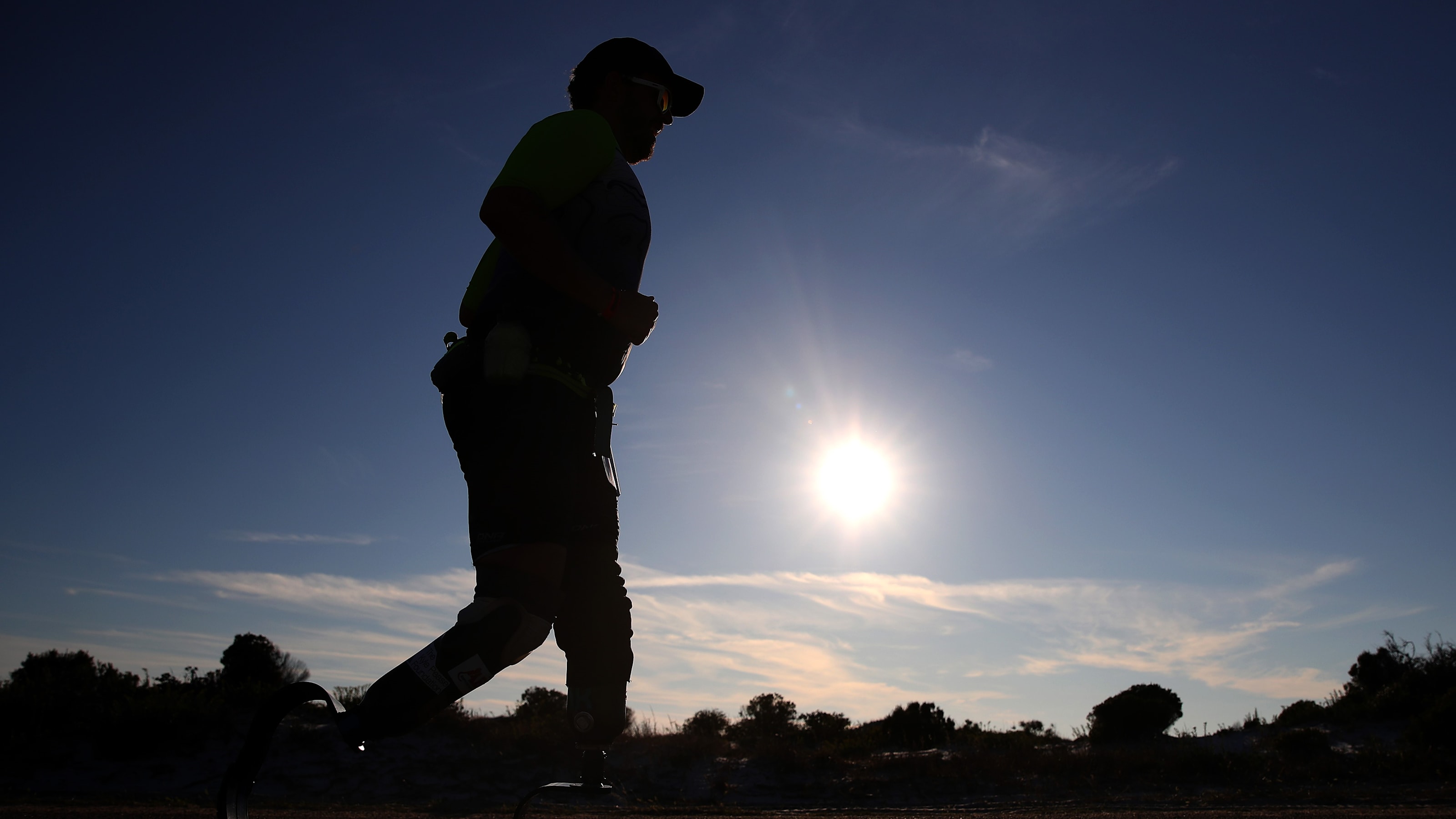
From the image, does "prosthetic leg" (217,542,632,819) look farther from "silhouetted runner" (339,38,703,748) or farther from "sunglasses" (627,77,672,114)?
"sunglasses" (627,77,672,114)

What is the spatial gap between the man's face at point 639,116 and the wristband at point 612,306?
65cm

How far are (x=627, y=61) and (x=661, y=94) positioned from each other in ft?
0.48

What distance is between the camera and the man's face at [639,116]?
2.59 meters

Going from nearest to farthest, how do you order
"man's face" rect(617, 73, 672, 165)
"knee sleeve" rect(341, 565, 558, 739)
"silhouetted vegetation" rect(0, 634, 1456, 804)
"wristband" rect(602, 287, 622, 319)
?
"knee sleeve" rect(341, 565, 558, 739) → "wristband" rect(602, 287, 622, 319) → "man's face" rect(617, 73, 672, 165) → "silhouetted vegetation" rect(0, 634, 1456, 804)

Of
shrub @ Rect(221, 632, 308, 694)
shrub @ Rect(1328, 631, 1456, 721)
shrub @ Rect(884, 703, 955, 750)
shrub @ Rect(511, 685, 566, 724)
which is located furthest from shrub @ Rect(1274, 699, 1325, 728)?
shrub @ Rect(221, 632, 308, 694)

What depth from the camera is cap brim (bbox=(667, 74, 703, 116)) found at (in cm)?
268

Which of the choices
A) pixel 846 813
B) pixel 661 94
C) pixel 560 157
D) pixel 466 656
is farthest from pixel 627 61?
pixel 846 813

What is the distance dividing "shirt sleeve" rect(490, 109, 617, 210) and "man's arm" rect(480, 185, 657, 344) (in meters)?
0.04

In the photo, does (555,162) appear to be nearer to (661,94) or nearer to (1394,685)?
(661,94)

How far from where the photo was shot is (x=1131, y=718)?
17219mm

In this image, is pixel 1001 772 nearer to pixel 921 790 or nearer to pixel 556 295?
pixel 921 790

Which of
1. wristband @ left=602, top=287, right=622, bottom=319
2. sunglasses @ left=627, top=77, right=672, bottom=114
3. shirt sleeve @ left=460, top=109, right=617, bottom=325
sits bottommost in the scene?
wristband @ left=602, top=287, right=622, bottom=319

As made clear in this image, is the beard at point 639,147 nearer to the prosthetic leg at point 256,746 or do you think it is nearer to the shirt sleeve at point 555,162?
the shirt sleeve at point 555,162

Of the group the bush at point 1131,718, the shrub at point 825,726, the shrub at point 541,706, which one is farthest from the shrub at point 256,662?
the bush at point 1131,718
